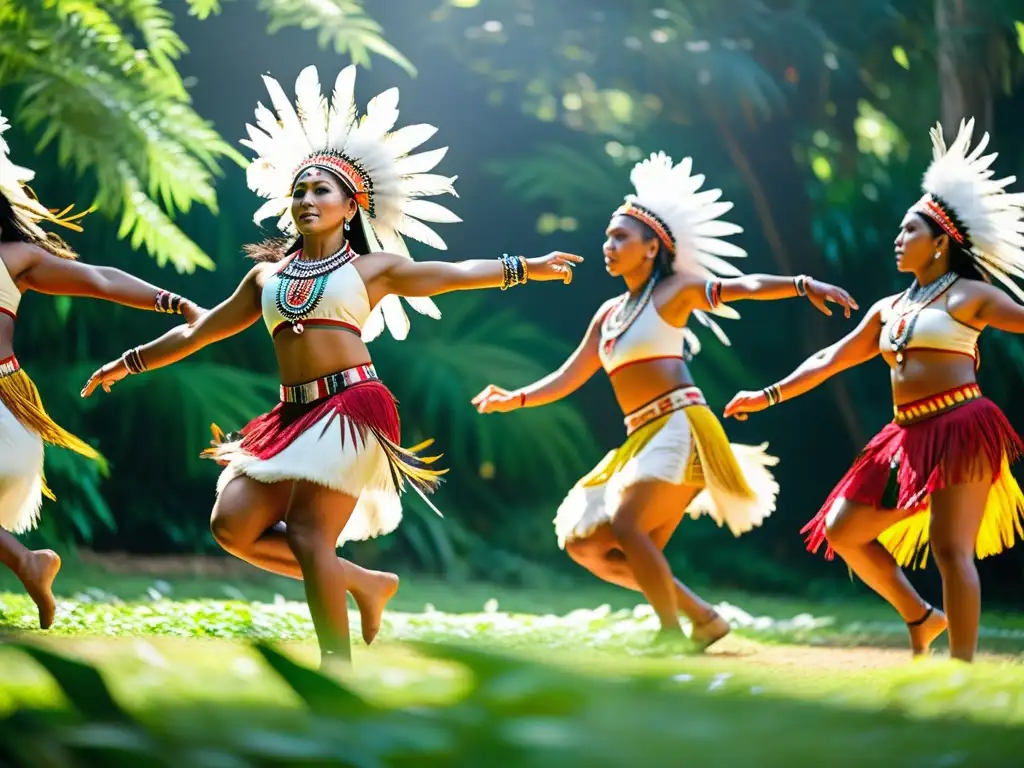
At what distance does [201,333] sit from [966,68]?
5495mm

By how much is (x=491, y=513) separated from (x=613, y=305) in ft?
14.7

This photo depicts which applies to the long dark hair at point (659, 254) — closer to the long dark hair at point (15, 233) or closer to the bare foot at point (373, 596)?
the bare foot at point (373, 596)

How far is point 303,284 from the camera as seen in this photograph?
334 centimetres

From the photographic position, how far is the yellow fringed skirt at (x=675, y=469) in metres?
4.06

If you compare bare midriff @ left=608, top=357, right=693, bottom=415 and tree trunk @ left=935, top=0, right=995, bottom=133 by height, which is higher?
tree trunk @ left=935, top=0, right=995, bottom=133

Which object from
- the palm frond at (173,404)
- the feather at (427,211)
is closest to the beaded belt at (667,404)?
the feather at (427,211)

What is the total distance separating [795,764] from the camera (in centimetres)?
71

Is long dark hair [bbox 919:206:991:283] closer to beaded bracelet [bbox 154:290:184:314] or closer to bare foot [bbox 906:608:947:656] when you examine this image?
bare foot [bbox 906:608:947:656]

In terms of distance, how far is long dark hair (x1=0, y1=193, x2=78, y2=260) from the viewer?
12.9 ft

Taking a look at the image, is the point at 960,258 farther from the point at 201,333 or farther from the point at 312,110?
the point at 201,333

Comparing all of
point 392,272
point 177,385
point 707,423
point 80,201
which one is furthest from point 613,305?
point 80,201

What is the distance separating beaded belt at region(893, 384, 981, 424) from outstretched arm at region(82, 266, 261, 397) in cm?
177

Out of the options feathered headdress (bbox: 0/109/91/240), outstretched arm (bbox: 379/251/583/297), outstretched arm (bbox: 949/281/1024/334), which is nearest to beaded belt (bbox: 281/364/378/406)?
outstretched arm (bbox: 379/251/583/297)

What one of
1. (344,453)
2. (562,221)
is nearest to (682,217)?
(344,453)
